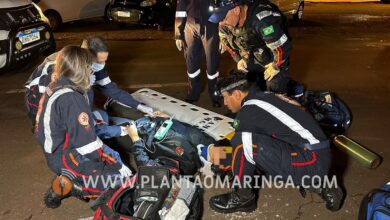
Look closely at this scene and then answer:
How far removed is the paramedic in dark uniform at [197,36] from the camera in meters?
4.72

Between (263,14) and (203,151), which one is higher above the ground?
(263,14)

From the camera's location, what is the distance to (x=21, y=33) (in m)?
5.92

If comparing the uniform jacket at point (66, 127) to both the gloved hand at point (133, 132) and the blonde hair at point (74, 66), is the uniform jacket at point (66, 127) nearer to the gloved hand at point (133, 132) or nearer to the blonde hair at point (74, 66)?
the blonde hair at point (74, 66)

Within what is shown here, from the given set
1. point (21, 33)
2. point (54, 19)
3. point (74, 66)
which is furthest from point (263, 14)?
point (54, 19)

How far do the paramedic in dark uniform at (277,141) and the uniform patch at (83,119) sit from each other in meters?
1.03

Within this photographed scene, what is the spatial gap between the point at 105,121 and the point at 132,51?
→ 4437 mm

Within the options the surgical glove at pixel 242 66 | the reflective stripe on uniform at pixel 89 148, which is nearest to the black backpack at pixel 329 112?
the surgical glove at pixel 242 66

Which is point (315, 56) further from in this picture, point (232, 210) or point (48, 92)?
point (48, 92)

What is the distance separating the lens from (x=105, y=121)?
12.1 ft

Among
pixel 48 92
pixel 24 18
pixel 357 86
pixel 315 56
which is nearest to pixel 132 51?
pixel 24 18

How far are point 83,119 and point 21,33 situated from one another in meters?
3.83

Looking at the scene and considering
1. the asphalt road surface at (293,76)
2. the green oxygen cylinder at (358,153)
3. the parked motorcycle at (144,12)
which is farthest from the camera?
the parked motorcycle at (144,12)

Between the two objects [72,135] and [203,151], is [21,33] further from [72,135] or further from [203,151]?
[203,151]

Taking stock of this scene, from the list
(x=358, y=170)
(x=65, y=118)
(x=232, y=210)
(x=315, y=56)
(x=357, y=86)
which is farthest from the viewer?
(x=315, y=56)
